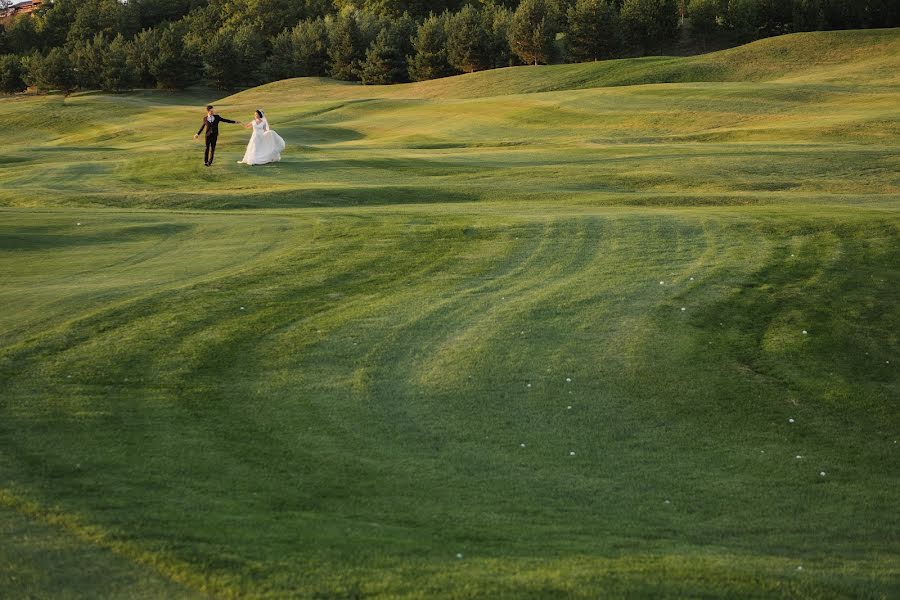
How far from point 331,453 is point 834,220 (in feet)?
46.9

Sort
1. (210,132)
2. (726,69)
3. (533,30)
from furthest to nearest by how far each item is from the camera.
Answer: (533,30) < (726,69) < (210,132)

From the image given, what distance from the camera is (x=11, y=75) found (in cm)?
9750

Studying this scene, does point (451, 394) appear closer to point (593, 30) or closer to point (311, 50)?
point (593, 30)

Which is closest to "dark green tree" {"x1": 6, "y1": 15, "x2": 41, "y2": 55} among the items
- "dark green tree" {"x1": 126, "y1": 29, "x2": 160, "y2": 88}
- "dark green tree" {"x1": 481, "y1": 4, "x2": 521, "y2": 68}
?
"dark green tree" {"x1": 126, "y1": 29, "x2": 160, "y2": 88}

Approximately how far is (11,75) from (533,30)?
50.8 m

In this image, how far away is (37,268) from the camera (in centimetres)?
1742

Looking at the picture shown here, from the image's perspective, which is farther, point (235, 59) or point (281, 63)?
point (281, 63)

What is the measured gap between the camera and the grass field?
293 inches

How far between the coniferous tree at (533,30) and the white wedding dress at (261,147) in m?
55.6

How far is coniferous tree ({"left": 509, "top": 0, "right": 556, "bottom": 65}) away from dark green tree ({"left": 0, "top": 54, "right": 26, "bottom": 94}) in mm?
47871

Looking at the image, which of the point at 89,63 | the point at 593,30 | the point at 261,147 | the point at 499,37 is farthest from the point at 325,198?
the point at 89,63

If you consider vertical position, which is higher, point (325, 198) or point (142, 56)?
point (142, 56)

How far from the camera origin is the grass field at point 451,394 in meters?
7.44

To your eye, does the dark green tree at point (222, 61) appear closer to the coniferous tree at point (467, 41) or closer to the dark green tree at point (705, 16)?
the coniferous tree at point (467, 41)
